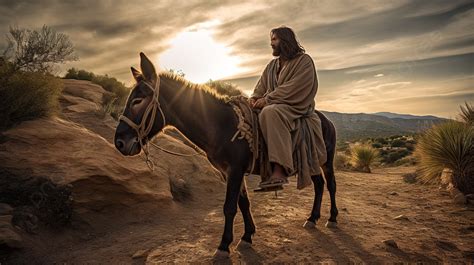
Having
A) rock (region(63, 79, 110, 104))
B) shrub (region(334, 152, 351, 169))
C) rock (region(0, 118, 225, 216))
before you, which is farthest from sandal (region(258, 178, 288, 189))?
shrub (region(334, 152, 351, 169))

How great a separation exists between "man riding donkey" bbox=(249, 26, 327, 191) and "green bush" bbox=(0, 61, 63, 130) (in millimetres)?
4720

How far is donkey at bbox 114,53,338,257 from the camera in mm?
3662

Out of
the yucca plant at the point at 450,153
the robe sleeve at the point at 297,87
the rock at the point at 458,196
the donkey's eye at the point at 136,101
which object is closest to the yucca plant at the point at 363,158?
the yucca plant at the point at 450,153

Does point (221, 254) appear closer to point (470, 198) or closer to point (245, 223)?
point (245, 223)

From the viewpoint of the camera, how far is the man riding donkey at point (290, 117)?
4.02 m

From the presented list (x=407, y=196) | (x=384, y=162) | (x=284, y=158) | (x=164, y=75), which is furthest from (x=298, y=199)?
(x=384, y=162)

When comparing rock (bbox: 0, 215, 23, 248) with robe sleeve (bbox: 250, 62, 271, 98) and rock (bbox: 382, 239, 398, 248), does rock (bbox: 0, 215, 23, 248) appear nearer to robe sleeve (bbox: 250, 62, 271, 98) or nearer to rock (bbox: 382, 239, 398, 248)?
robe sleeve (bbox: 250, 62, 271, 98)

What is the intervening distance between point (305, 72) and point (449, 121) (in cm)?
762

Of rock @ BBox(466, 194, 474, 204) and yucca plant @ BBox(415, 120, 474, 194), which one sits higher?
yucca plant @ BBox(415, 120, 474, 194)

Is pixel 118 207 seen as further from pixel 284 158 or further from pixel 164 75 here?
pixel 284 158

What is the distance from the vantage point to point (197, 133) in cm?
394

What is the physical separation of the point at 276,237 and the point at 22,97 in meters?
5.68

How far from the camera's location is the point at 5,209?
4.49 m

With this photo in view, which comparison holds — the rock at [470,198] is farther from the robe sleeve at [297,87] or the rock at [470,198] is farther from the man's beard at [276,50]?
the man's beard at [276,50]
